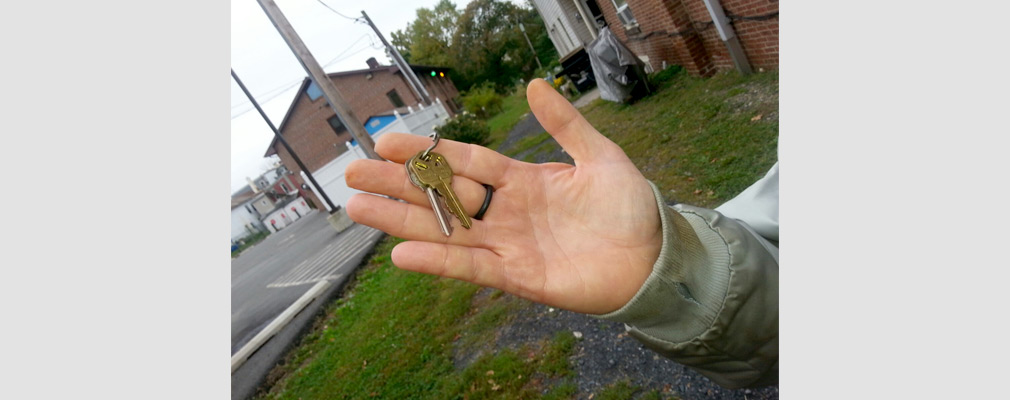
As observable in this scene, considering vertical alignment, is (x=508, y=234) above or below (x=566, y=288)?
above

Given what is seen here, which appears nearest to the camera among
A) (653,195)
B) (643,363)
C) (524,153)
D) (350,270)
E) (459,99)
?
(653,195)

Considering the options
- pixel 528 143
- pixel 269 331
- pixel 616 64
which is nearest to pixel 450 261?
pixel 269 331

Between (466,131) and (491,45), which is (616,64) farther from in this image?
(491,45)

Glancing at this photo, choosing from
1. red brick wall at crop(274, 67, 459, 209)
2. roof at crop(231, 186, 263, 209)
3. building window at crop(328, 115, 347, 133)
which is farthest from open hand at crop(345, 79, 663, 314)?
roof at crop(231, 186, 263, 209)

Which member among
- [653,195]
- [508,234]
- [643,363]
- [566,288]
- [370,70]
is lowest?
[643,363]

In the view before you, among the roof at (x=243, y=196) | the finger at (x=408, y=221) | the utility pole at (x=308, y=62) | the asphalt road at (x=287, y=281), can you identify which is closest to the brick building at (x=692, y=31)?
the finger at (x=408, y=221)

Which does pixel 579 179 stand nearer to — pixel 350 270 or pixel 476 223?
pixel 476 223

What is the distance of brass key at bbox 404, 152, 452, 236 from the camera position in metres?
1.66

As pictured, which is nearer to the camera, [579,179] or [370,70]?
[579,179]

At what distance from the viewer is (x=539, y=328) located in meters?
4.16

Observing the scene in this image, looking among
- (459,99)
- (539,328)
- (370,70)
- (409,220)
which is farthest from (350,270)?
(459,99)

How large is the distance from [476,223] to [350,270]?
27.4 ft

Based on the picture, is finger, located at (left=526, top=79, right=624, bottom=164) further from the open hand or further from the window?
the window

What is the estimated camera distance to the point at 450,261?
161 cm
